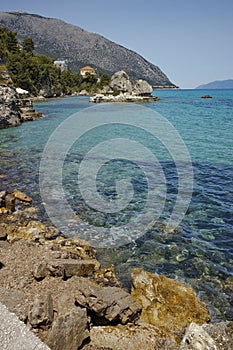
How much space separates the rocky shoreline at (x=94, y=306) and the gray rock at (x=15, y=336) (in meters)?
0.16

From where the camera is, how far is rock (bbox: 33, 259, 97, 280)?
7.69 meters

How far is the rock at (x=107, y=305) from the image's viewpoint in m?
6.34

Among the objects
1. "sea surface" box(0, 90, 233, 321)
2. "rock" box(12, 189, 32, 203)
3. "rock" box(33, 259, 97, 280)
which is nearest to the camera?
"rock" box(33, 259, 97, 280)

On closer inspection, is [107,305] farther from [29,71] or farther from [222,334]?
[29,71]

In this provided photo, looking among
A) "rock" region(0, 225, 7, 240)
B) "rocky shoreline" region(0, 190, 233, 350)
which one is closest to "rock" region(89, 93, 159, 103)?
"rock" region(0, 225, 7, 240)

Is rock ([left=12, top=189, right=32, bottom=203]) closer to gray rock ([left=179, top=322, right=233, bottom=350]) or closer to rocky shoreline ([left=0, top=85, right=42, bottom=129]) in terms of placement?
gray rock ([left=179, top=322, right=233, bottom=350])

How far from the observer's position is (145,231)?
1162cm

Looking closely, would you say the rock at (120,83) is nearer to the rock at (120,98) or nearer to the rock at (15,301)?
the rock at (120,98)

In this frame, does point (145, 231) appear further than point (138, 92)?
No

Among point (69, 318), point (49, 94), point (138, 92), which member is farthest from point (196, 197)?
point (49, 94)

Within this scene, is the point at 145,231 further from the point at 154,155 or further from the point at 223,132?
the point at 223,132

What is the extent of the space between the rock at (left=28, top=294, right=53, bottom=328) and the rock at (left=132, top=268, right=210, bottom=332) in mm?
2331

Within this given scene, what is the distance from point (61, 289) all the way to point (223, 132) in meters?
33.2

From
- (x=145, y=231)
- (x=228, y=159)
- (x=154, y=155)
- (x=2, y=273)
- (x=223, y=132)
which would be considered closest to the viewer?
(x=2, y=273)
